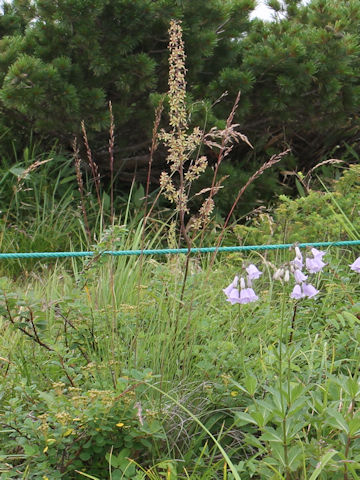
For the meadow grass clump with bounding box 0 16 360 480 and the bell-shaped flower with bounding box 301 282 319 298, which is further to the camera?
the bell-shaped flower with bounding box 301 282 319 298

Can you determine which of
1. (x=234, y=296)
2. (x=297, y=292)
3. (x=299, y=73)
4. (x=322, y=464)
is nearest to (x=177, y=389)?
(x=234, y=296)

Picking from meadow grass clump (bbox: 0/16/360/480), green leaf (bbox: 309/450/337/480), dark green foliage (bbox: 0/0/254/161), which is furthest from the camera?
dark green foliage (bbox: 0/0/254/161)

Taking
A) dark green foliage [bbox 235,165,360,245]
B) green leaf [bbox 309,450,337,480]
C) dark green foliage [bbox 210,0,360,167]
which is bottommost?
green leaf [bbox 309,450,337,480]

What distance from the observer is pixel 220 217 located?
16.1 feet

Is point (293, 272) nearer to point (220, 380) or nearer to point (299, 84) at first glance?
point (220, 380)

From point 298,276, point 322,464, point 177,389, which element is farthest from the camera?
point 177,389

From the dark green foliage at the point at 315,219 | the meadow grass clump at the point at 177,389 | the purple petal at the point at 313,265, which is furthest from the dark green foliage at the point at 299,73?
the purple petal at the point at 313,265

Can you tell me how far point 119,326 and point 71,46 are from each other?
2.87m

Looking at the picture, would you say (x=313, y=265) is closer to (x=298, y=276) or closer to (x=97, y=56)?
(x=298, y=276)

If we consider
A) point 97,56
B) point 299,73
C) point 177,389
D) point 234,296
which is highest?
point 97,56

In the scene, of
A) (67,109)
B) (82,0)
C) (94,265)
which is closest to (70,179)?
(67,109)

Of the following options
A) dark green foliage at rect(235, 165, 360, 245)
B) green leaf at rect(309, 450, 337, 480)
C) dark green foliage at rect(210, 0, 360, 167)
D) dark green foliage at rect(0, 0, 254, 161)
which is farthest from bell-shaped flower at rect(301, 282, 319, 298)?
dark green foliage at rect(210, 0, 360, 167)

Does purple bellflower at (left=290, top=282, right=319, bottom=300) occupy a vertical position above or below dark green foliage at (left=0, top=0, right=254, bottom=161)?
below

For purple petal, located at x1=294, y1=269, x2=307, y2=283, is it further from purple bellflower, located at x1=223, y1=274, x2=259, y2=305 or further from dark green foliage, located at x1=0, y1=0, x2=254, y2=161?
dark green foliage, located at x1=0, y1=0, x2=254, y2=161
